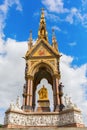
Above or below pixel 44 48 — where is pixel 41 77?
below

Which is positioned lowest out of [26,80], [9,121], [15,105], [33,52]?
[9,121]

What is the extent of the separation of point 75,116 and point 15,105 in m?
5.61

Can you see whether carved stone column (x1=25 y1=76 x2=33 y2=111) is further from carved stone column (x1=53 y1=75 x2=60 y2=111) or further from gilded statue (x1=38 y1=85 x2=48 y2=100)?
carved stone column (x1=53 y1=75 x2=60 y2=111)

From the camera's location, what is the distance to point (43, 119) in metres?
19.0

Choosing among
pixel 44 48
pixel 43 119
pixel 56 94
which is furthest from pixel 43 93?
pixel 44 48

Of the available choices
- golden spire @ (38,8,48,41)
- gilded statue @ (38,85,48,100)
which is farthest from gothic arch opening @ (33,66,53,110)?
golden spire @ (38,8,48,41)

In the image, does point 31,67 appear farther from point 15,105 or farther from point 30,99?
point 15,105

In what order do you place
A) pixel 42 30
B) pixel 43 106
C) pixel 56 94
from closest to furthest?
1. pixel 56 94
2. pixel 43 106
3. pixel 42 30

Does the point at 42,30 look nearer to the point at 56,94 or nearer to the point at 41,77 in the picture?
the point at 41,77

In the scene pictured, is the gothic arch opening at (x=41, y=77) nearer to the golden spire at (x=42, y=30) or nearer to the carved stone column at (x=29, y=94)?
the carved stone column at (x=29, y=94)

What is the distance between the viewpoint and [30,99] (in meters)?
21.2

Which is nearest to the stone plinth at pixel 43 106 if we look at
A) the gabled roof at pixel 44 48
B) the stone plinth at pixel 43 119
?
the stone plinth at pixel 43 119

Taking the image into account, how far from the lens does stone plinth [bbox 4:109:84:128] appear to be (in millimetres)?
17828

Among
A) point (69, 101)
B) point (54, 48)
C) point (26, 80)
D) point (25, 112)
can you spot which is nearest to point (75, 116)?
point (69, 101)
